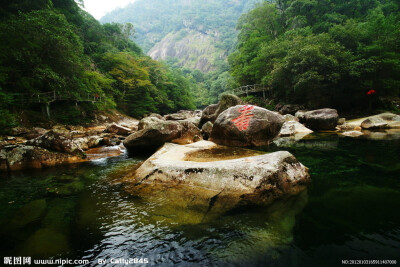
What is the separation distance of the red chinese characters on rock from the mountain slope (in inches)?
3759

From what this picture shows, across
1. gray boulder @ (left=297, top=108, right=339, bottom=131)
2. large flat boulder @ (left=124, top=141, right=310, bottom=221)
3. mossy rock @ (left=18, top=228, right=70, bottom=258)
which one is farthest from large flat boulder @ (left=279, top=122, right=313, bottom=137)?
mossy rock @ (left=18, top=228, right=70, bottom=258)

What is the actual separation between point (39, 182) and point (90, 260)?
3831 mm

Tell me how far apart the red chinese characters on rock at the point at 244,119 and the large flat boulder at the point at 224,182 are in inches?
129

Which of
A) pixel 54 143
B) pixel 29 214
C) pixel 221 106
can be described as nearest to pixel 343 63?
pixel 221 106

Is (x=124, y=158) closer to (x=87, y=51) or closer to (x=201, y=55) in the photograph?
(x=87, y=51)

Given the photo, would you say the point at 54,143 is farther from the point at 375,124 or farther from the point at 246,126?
the point at 375,124

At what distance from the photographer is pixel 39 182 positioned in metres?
4.68

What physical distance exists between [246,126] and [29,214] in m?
6.48

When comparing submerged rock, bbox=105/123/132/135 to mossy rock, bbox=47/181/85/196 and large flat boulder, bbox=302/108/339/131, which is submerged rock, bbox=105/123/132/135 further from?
large flat boulder, bbox=302/108/339/131

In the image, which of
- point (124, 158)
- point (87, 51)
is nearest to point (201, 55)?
point (87, 51)

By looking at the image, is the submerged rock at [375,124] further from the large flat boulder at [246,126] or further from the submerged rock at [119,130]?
the submerged rock at [119,130]

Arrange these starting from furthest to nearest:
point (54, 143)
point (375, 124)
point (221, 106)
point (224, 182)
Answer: point (375, 124)
point (221, 106)
point (54, 143)
point (224, 182)

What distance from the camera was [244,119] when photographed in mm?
7223

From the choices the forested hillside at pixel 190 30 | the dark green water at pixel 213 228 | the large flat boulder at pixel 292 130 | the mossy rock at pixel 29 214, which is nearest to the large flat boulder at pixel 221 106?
the large flat boulder at pixel 292 130
